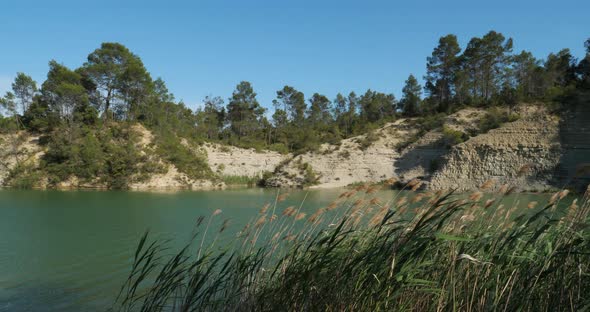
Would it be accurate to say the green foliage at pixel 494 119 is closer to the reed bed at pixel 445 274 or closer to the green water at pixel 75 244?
the green water at pixel 75 244

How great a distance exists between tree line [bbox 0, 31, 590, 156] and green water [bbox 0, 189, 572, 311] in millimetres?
22510

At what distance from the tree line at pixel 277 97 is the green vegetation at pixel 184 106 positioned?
0.41 feet

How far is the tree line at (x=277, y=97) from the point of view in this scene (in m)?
43.6

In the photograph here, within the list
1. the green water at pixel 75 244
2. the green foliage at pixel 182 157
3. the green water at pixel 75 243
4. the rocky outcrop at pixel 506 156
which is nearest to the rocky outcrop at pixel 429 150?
the rocky outcrop at pixel 506 156

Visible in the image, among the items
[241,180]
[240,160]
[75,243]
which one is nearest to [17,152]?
[241,180]

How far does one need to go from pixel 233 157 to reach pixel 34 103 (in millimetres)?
22498

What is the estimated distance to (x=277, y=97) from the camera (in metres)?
69.4

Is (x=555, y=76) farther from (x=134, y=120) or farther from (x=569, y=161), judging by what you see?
(x=134, y=120)

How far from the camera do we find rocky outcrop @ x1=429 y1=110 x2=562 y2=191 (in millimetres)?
34844

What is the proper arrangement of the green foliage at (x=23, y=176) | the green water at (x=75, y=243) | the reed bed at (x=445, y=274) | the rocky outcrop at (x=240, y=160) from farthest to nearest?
the rocky outcrop at (x=240, y=160)
the green foliage at (x=23, y=176)
the green water at (x=75, y=243)
the reed bed at (x=445, y=274)

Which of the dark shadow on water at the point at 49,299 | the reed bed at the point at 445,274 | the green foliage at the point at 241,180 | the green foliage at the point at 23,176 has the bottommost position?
the dark shadow on water at the point at 49,299

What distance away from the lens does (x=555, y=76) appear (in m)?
51.9

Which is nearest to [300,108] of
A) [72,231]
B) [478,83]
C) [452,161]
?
[478,83]

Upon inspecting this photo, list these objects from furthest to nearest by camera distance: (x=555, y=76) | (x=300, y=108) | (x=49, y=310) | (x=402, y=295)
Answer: (x=300, y=108) < (x=555, y=76) < (x=49, y=310) < (x=402, y=295)
